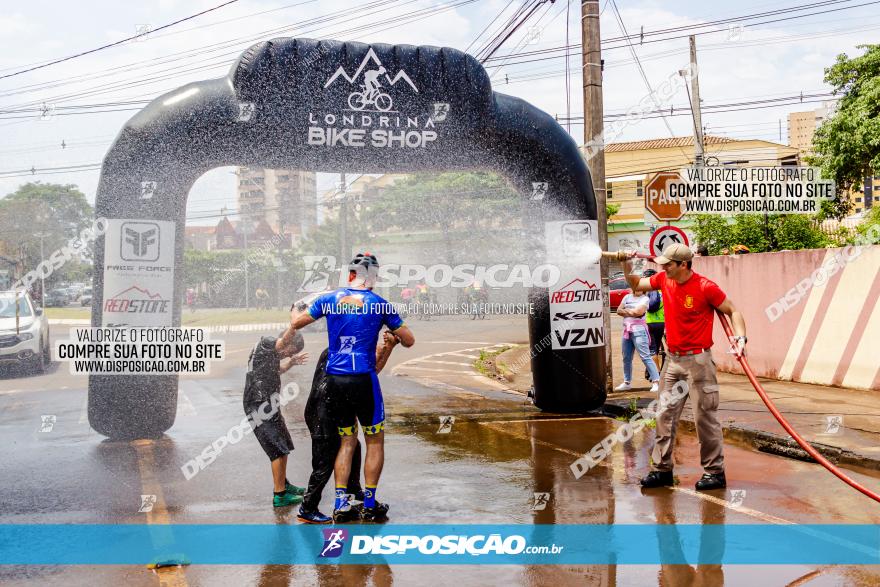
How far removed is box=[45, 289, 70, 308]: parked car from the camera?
12.8 m

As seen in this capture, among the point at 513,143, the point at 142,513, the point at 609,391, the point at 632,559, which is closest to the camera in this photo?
the point at 632,559

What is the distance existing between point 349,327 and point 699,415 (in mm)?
3160

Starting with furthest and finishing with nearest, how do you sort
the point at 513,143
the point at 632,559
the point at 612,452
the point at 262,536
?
the point at 513,143 → the point at 612,452 → the point at 262,536 → the point at 632,559

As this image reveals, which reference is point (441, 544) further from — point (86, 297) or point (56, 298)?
point (56, 298)

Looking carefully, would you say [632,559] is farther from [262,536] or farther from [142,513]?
[142,513]

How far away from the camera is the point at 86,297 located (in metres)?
9.70

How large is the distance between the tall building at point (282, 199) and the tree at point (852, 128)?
54.8 feet

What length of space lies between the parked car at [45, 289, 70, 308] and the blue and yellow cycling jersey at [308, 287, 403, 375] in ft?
25.6

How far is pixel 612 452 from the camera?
8.55 m

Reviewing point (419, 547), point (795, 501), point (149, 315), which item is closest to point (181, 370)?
point (149, 315)

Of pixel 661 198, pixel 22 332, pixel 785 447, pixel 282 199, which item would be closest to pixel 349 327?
pixel 785 447

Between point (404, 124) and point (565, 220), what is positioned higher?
point (404, 124)

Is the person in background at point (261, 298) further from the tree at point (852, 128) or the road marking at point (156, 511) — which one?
the tree at point (852, 128)

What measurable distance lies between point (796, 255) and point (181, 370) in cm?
936
